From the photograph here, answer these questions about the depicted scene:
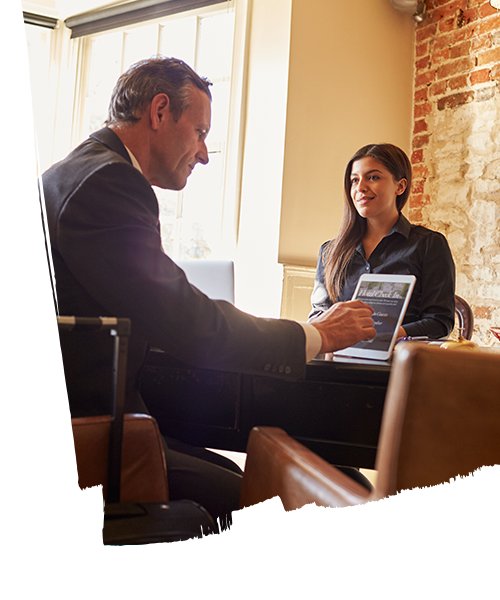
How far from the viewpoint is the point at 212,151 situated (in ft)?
Result: 6.54

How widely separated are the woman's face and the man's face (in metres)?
0.56

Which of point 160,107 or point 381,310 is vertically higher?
point 160,107

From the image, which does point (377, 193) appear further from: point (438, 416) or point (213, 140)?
point (213, 140)

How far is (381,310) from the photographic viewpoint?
613 mm

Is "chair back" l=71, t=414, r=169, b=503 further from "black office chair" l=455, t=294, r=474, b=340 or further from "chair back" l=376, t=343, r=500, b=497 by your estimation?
"black office chair" l=455, t=294, r=474, b=340

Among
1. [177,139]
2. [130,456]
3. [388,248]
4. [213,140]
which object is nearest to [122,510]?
[130,456]

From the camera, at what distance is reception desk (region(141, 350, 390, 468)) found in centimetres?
46

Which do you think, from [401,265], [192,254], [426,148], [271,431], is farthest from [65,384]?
[426,148]

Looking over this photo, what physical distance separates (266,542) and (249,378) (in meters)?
0.11

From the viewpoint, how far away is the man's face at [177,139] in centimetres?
46

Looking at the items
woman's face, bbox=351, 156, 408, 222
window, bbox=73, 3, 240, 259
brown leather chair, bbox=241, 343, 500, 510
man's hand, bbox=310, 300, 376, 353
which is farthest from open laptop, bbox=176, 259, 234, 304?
window, bbox=73, 3, 240, 259

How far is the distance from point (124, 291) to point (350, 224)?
678 mm

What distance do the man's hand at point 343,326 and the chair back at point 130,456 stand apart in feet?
0.48

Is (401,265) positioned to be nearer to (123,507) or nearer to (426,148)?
(123,507)
